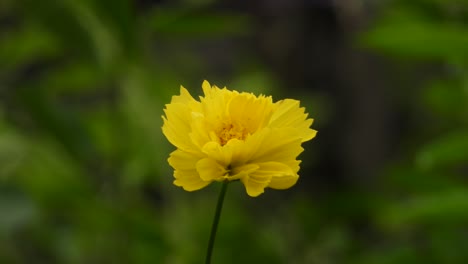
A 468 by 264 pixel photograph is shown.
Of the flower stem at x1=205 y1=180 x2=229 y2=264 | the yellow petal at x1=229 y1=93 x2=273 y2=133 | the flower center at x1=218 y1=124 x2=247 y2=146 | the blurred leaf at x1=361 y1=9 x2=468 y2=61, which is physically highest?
the blurred leaf at x1=361 y1=9 x2=468 y2=61

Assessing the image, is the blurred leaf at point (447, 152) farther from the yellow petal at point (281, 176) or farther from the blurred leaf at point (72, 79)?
the blurred leaf at point (72, 79)

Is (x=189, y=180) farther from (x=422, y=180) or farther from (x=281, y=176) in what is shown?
(x=422, y=180)

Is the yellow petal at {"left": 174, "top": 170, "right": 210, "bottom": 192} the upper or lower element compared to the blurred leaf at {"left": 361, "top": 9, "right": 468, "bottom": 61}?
lower

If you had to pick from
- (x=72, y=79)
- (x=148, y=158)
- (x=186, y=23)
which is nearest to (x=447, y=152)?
(x=186, y=23)

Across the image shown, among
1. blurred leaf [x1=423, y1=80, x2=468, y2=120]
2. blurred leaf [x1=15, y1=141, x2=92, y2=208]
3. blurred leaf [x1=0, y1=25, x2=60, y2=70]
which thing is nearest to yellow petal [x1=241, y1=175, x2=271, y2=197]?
blurred leaf [x1=15, y1=141, x2=92, y2=208]

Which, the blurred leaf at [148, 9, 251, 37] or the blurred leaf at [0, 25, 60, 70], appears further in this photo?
the blurred leaf at [0, 25, 60, 70]

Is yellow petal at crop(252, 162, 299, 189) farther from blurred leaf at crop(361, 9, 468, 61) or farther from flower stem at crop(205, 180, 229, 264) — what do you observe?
blurred leaf at crop(361, 9, 468, 61)

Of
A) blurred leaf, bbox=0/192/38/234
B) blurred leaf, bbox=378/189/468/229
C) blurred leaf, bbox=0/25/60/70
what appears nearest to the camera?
blurred leaf, bbox=378/189/468/229

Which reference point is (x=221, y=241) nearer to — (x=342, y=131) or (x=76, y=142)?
(x=76, y=142)

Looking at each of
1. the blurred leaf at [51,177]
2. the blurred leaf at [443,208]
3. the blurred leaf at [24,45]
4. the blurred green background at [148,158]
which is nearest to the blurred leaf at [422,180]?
the blurred green background at [148,158]
